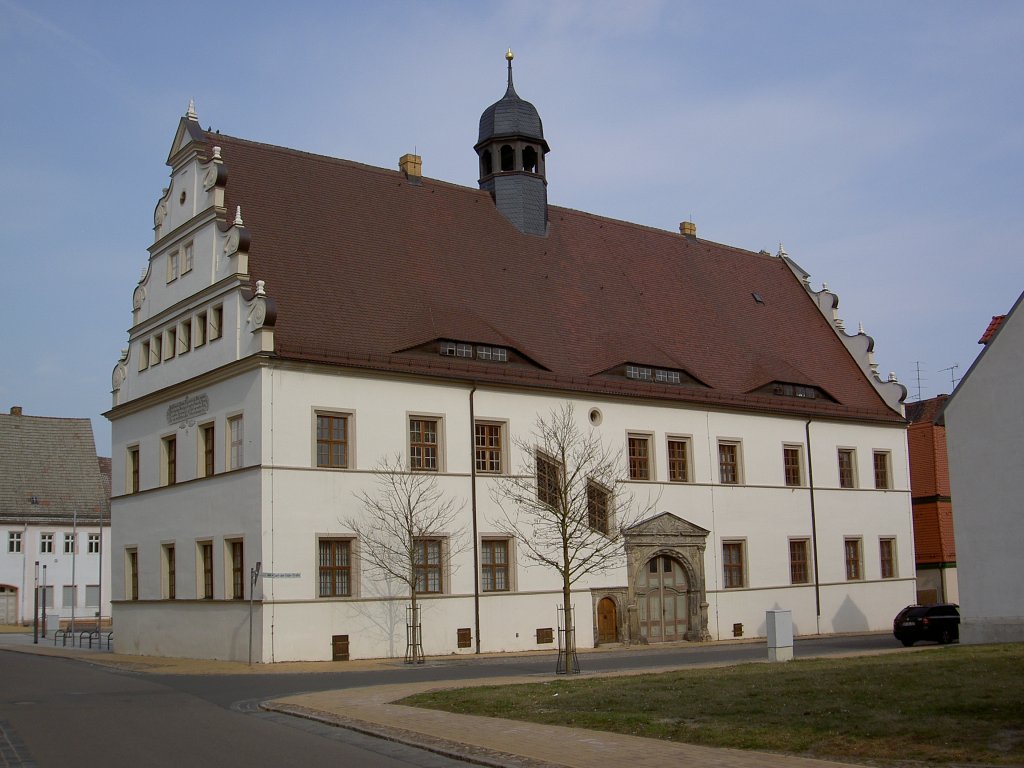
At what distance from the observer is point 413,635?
96.5 ft

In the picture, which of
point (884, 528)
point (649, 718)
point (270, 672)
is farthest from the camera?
point (884, 528)

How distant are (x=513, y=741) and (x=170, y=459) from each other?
77.2ft

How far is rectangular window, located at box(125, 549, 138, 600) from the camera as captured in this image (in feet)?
116

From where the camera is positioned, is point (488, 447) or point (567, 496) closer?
point (567, 496)

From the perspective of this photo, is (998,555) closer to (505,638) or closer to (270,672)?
(505,638)

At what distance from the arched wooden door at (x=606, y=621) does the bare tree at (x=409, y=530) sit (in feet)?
17.5

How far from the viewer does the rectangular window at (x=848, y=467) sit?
42.9 metres

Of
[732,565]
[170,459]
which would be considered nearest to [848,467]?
[732,565]

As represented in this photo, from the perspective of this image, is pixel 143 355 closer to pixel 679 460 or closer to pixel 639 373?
pixel 639 373

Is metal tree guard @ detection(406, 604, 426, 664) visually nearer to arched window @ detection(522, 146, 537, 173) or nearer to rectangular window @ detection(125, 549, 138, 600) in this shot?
rectangular window @ detection(125, 549, 138, 600)

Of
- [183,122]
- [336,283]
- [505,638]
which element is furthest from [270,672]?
[183,122]

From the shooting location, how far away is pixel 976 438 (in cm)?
2880

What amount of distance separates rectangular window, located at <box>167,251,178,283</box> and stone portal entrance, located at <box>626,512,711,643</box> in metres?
15.4

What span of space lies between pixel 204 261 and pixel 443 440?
833 centimetres
